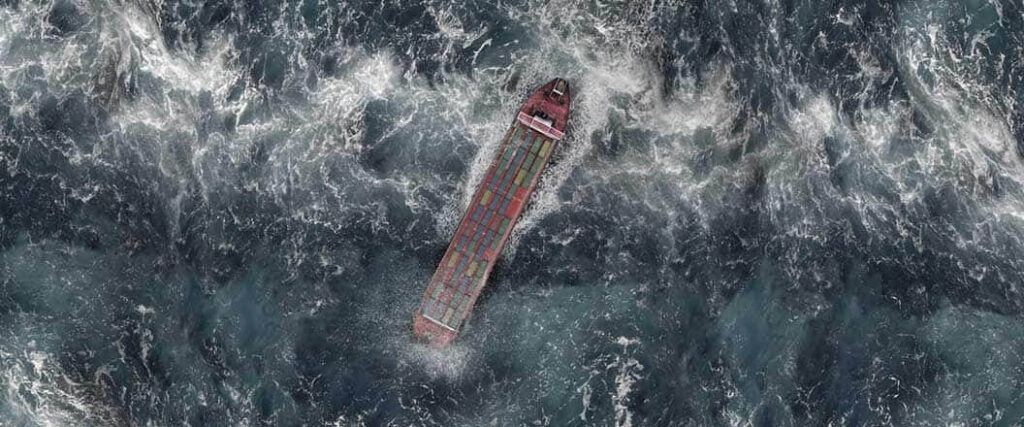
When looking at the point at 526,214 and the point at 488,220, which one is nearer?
the point at 488,220

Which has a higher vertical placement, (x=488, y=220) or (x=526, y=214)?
(x=526, y=214)

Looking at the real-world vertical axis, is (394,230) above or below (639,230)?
below

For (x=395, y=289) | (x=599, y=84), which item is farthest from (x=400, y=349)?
(x=599, y=84)

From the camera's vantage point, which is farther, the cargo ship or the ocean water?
the ocean water

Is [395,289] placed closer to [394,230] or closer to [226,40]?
[394,230]

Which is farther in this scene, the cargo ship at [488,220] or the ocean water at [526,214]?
the ocean water at [526,214]

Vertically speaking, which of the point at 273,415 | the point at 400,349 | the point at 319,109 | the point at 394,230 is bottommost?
the point at 273,415

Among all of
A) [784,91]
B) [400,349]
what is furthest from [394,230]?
[784,91]
